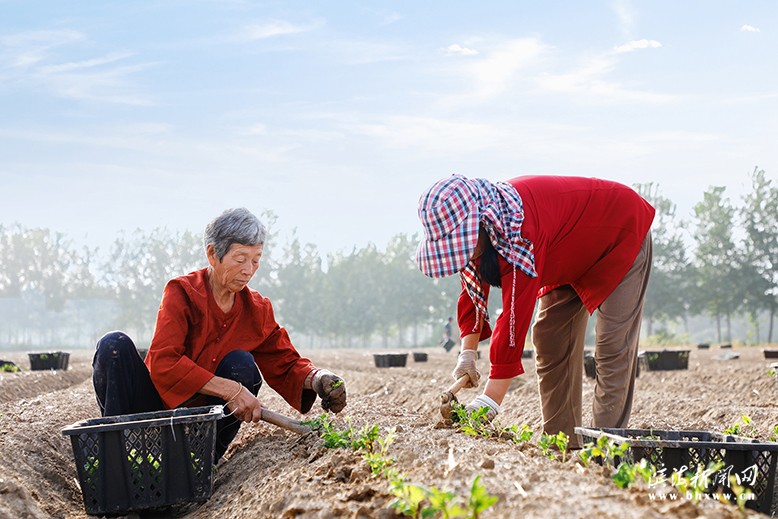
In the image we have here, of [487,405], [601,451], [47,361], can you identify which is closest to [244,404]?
[487,405]

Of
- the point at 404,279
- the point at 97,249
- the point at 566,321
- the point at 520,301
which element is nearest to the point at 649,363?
the point at 566,321

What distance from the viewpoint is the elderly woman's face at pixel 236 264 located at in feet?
14.2

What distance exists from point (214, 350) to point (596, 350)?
2089 mm

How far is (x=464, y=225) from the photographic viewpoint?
379 cm

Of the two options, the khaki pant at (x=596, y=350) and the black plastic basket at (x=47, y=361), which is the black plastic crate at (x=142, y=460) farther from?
the black plastic basket at (x=47, y=361)

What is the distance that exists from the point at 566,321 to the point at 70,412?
419 centimetres

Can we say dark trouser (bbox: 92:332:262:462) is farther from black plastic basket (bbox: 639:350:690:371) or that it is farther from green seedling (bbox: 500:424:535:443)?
black plastic basket (bbox: 639:350:690:371)

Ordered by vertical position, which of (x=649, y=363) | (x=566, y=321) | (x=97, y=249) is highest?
(x=97, y=249)

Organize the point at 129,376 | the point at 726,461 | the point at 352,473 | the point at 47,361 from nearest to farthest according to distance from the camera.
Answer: the point at 352,473, the point at 726,461, the point at 129,376, the point at 47,361

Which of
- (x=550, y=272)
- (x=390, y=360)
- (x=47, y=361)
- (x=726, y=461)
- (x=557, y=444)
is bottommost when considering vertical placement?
(x=390, y=360)

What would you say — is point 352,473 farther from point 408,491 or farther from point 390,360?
point 390,360

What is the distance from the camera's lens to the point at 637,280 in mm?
4488

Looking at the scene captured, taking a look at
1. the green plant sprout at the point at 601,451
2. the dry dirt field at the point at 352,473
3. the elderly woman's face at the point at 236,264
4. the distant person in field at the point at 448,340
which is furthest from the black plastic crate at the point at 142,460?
the distant person in field at the point at 448,340

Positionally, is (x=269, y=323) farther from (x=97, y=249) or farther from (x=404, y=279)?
(x=97, y=249)
